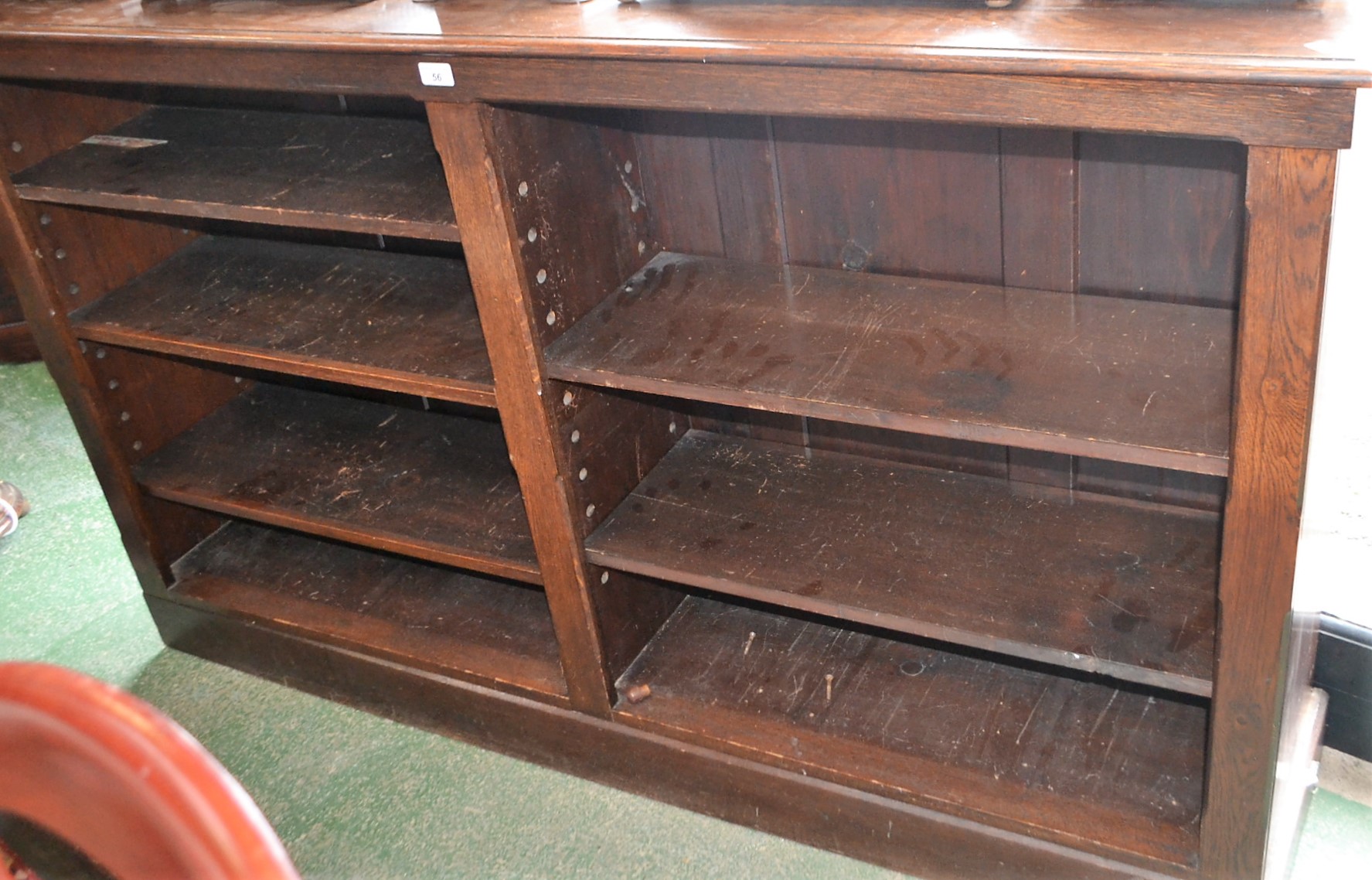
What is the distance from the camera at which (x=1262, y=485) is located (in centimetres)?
137

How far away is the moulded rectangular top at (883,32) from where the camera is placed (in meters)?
1.19

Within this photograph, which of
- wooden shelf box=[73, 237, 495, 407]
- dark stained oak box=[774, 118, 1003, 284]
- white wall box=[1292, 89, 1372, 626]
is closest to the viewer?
white wall box=[1292, 89, 1372, 626]

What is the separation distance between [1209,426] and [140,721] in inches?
46.1

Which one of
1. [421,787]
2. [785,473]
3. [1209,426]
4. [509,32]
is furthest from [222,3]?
[1209,426]

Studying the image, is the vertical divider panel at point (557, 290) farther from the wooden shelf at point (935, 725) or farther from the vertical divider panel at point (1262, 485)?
the vertical divider panel at point (1262, 485)

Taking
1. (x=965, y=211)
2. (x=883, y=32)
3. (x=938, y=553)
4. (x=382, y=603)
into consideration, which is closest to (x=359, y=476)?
(x=382, y=603)

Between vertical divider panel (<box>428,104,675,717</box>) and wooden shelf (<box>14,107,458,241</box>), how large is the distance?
0.31ft

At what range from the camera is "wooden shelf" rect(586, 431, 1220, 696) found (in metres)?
1.66

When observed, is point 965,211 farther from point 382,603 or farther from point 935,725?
point 382,603

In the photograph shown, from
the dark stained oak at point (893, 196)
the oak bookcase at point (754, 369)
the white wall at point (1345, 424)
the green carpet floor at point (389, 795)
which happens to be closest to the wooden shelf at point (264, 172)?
the oak bookcase at point (754, 369)

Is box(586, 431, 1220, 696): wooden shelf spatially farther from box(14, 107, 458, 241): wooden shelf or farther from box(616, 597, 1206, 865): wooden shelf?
box(14, 107, 458, 241): wooden shelf

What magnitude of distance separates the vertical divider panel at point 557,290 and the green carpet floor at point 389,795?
0.22 meters

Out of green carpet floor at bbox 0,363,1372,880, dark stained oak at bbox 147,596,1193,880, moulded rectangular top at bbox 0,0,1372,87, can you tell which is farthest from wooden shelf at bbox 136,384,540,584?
moulded rectangular top at bbox 0,0,1372,87

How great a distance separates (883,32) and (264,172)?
1106 millimetres
